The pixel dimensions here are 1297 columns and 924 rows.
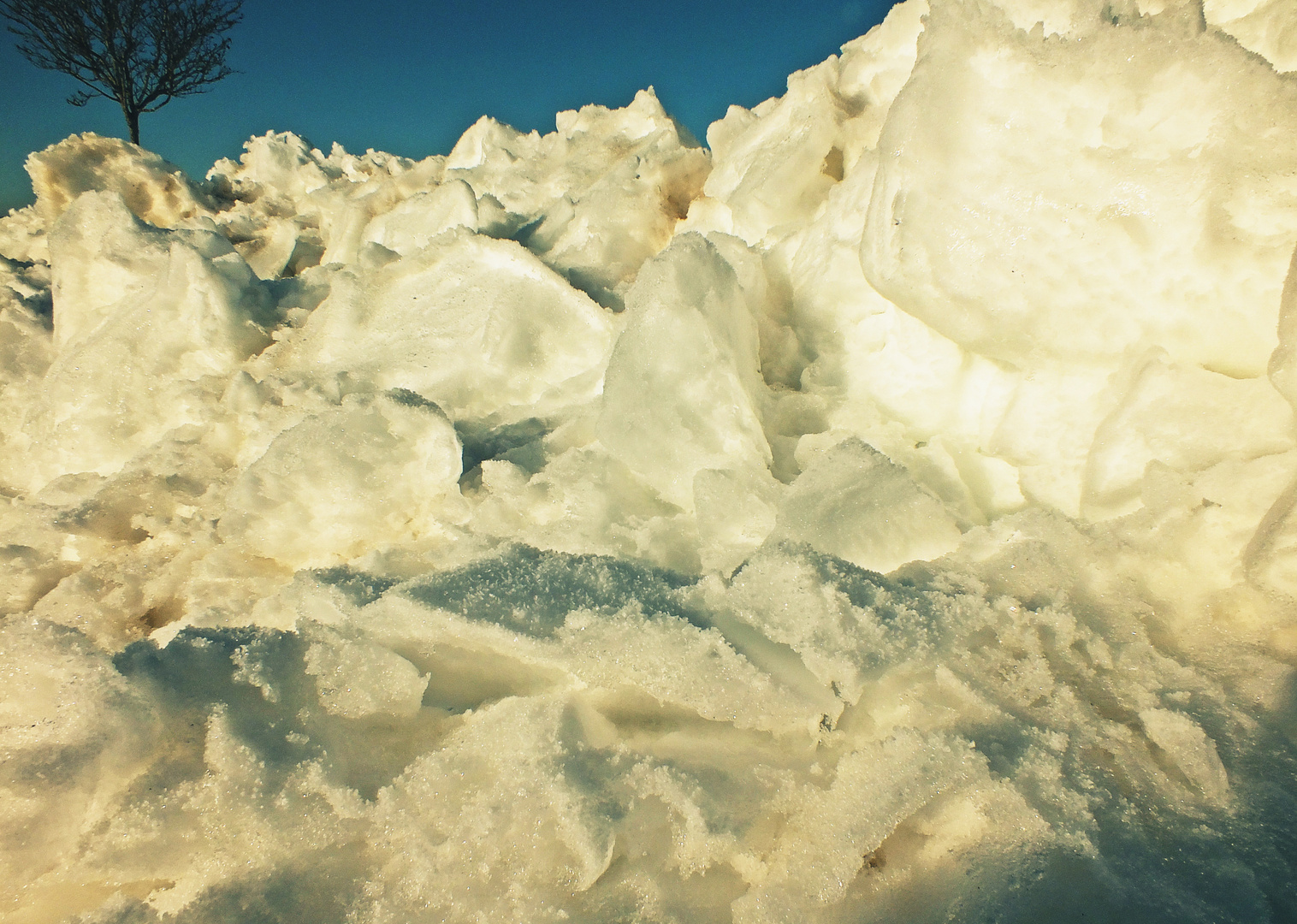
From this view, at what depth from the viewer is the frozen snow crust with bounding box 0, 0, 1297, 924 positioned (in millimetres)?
838

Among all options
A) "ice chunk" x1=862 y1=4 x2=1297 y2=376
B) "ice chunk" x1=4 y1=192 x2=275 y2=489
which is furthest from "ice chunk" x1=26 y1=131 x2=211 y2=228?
"ice chunk" x1=862 y1=4 x2=1297 y2=376

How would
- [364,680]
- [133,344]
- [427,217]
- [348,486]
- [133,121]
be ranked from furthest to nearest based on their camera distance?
[133,121], [427,217], [133,344], [348,486], [364,680]

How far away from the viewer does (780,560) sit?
1118mm

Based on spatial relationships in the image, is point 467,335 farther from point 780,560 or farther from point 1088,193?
point 1088,193

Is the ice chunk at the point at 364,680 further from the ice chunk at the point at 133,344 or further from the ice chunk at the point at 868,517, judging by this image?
the ice chunk at the point at 133,344

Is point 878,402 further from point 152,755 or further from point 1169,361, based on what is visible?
point 152,755

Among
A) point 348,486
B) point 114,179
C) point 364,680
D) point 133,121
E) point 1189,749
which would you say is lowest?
point 1189,749

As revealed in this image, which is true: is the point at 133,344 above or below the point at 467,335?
above

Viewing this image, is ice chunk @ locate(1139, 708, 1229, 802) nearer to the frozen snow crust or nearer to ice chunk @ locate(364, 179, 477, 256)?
the frozen snow crust

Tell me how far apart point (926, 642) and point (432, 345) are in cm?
182

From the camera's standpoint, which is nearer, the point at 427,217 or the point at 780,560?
the point at 780,560

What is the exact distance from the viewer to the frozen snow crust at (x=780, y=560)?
0.84m

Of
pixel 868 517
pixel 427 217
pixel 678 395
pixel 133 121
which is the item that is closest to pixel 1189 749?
pixel 868 517

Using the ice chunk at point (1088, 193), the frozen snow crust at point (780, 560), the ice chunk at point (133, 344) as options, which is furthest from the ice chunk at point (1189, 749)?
the ice chunk at point (133, 344)
